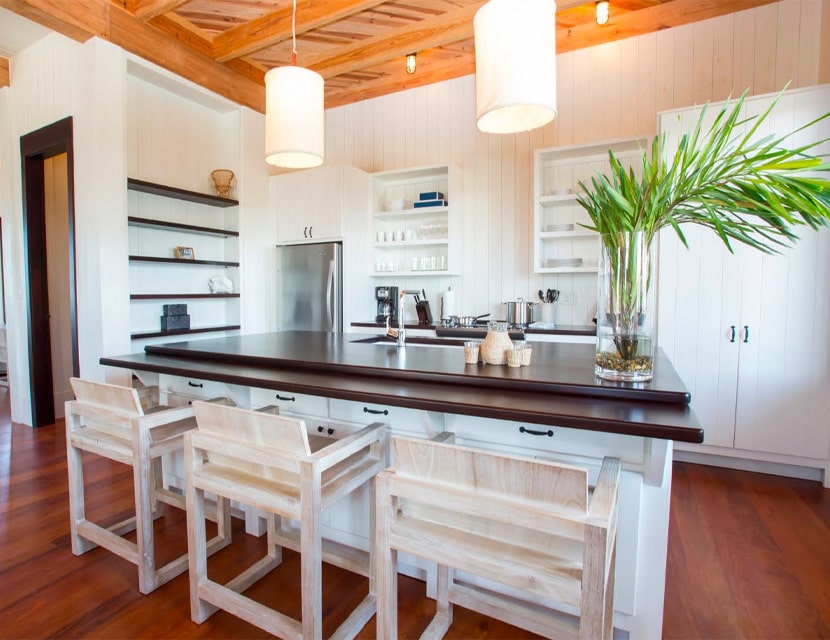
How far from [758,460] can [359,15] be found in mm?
4289

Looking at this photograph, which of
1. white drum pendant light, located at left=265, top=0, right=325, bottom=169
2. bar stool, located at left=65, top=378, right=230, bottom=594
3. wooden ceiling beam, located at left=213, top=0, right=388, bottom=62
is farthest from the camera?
wooden ceiling beam, located at left=213, top=0, right=388, bottom=62

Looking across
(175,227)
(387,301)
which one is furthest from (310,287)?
(175,227)

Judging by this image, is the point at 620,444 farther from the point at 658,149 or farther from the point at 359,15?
the point at 359,15

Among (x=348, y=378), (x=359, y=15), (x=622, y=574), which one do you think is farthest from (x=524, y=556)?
(x=359, y=15)

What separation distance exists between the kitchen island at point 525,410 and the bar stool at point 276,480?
0.17m

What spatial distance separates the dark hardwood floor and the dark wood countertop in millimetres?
862

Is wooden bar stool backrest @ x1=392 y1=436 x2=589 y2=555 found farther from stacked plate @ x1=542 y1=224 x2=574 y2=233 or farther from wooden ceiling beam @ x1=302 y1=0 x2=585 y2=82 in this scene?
wooden ceiling beam @ x1=302 y1=0 x2=585 y2=82

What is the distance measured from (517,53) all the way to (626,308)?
0.88 meters

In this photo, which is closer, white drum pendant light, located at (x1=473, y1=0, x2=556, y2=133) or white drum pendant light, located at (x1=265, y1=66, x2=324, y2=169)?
white drum pendant light, located at (x1=473, y1=0, x2=556, y2=133)

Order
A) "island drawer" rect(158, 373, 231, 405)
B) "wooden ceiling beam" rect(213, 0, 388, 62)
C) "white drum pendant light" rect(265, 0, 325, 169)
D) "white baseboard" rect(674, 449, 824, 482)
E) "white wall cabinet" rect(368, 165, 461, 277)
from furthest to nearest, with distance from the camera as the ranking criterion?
"white wall cabinet" rect(368, 165, 461, 277)
"wooden ceiling beam" rect(213, 0, 388, 62)
"white baseboard" rect(674, 449, 824, 482)
"island drawer" rect(158, 373, 231, 405)
"white drum pendant light" rect(265, 0, 325, 169)

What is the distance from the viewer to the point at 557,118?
3.87m

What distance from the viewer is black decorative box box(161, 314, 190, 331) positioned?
387 cm

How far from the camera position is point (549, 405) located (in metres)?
1.31

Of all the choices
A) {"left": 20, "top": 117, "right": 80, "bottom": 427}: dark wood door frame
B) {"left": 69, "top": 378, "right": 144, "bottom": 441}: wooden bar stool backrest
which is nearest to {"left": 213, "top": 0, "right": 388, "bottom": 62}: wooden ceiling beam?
{"left": 20, "top": 117, "right": 80, "bottom": 427}: dark wood door frame
